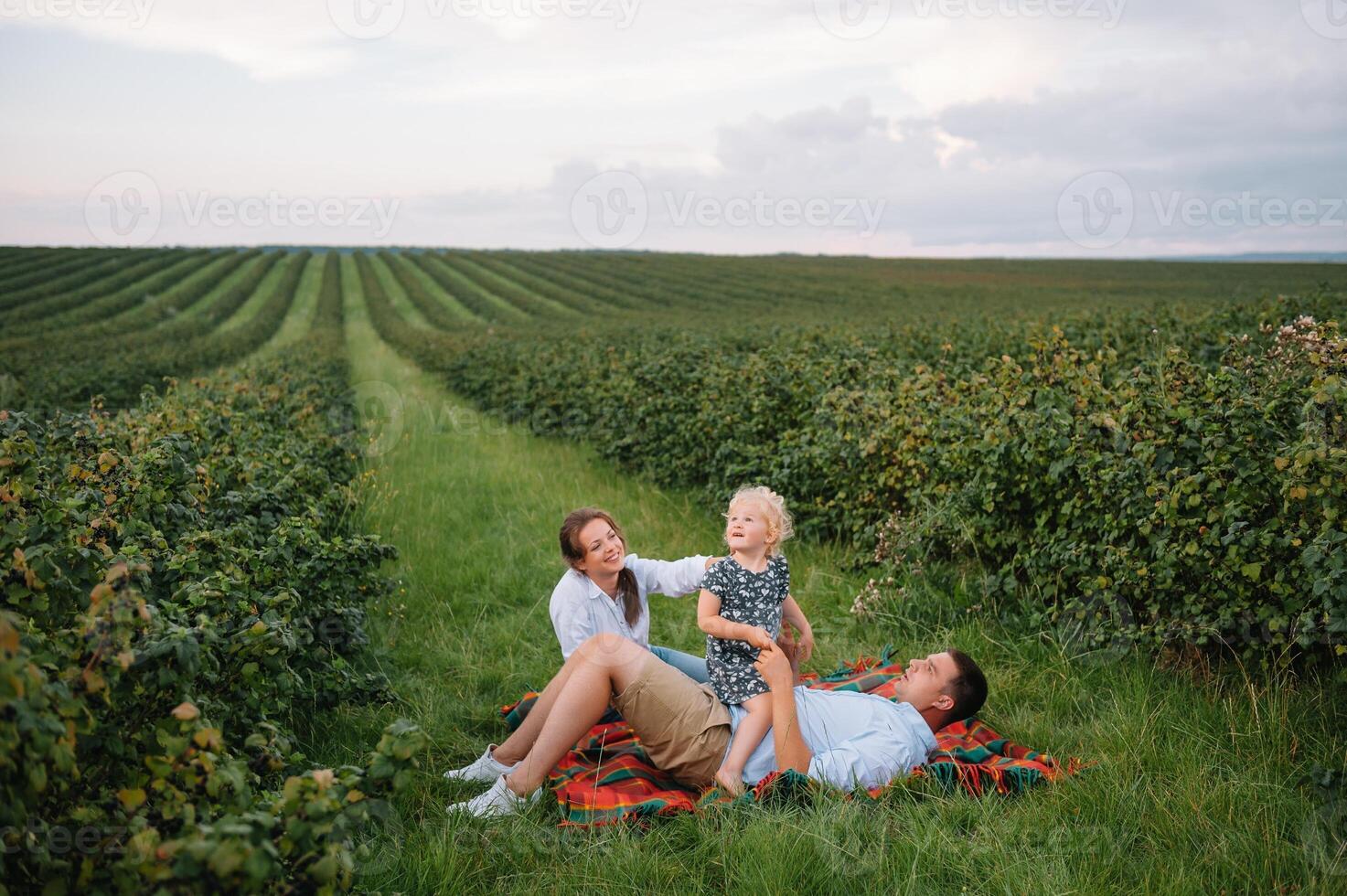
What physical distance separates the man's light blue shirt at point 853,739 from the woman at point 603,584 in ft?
1.67

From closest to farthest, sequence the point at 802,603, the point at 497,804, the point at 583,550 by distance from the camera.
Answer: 1. the point at 497,804
2. the point at 583,550
3. the point at 802,603

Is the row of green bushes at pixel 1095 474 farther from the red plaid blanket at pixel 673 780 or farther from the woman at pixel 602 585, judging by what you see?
the woman at pixel 602 585

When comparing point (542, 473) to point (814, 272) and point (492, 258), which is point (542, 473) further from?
point (492, 258)

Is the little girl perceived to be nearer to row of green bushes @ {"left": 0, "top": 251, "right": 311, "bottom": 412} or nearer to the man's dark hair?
the man's dark hair

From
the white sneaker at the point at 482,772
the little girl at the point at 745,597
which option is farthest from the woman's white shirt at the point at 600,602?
the white sneaker at the point at 482,772

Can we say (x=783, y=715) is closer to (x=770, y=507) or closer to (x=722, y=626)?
(x=722, y=626)

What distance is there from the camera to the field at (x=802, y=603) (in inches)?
73.1

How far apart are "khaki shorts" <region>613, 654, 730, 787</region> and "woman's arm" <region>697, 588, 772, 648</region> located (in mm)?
245

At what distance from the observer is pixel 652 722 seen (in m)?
3.27

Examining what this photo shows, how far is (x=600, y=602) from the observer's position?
376cm

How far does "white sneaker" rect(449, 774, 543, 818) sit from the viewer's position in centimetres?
313

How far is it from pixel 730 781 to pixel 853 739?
0.54 metres

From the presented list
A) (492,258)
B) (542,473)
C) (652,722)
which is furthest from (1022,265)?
(652,722)

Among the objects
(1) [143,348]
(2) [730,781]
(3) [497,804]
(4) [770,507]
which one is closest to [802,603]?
(4) [770,507]
